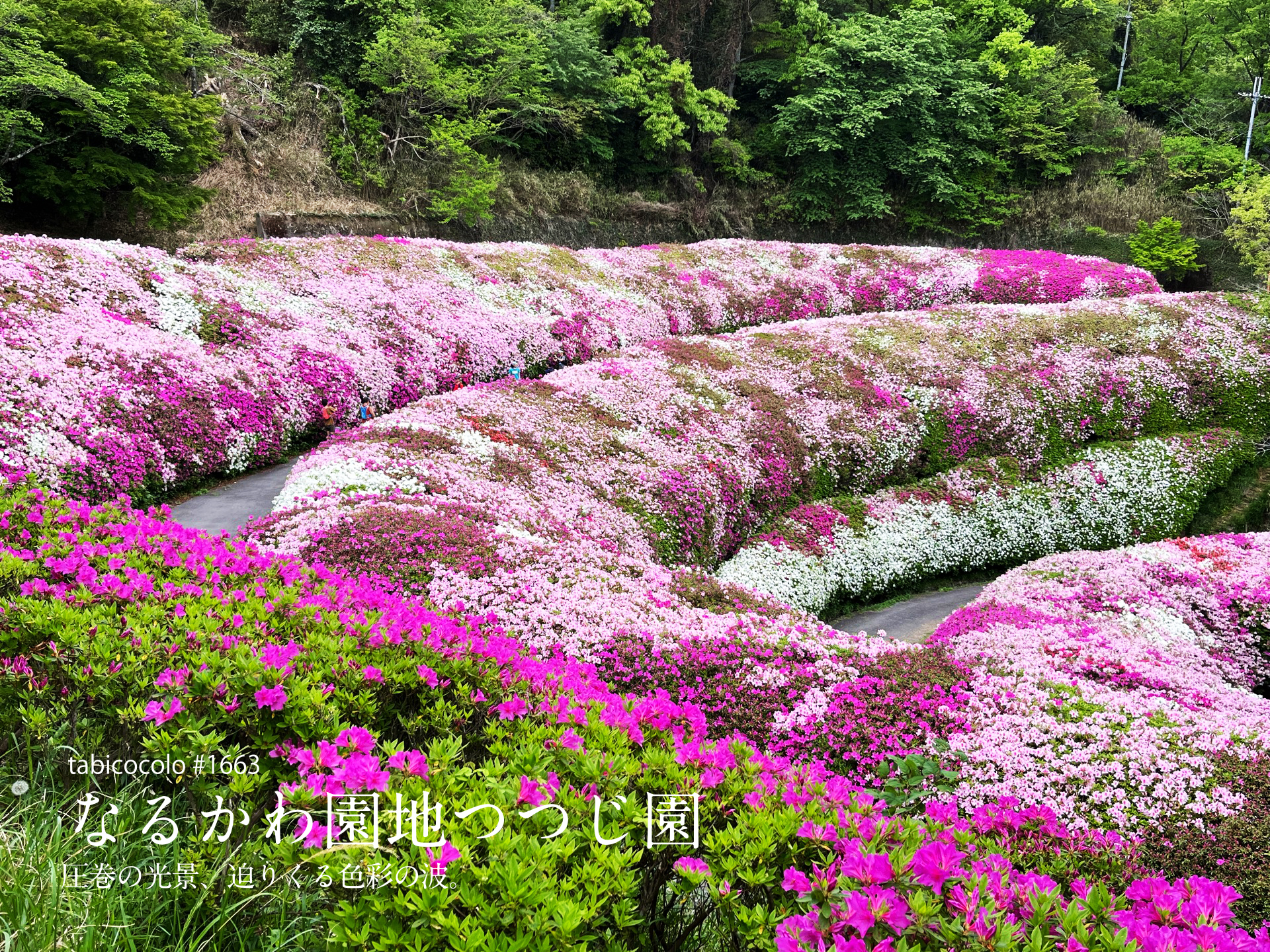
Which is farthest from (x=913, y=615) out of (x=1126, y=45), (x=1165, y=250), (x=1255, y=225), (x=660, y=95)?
(x=1126, y=45)

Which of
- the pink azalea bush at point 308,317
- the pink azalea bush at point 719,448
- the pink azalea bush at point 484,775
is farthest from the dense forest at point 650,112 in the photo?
the pink azalea bush at point 484,775

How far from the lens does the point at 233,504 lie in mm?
14500

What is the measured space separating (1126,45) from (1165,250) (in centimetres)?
2525

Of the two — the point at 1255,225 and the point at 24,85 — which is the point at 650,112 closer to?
the point at 24,85

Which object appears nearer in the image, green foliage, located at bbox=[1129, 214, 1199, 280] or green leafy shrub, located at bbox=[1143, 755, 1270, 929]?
green leafy shrub, located at bbox=[1143, 755, 1270, 929]

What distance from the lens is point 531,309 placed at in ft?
86.7

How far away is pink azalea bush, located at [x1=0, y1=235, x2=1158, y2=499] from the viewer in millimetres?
14258

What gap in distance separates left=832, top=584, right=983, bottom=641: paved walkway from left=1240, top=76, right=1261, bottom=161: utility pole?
46.0 meters

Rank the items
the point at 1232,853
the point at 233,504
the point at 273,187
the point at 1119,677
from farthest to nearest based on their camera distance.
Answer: the point at 273,187 < the point at 233,504 < the point at 1119,677 < the point at 1232,853

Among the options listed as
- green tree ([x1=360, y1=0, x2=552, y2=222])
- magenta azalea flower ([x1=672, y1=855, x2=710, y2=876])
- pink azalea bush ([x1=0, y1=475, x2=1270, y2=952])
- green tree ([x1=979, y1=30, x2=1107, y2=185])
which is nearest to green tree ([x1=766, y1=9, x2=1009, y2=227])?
green tree ([x1=979, y1=30, x2=1107, y2=185])

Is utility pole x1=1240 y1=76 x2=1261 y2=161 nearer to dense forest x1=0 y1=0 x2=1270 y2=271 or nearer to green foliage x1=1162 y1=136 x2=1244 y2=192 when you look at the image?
green foliage x1=1162 y1=136 x2=1244 y2=192

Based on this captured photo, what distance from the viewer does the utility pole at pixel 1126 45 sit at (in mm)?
57034

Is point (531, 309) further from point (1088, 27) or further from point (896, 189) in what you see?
point (1088, 27)

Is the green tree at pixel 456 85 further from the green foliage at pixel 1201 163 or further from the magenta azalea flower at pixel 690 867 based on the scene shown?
the green foliage at pixel 1201 163
